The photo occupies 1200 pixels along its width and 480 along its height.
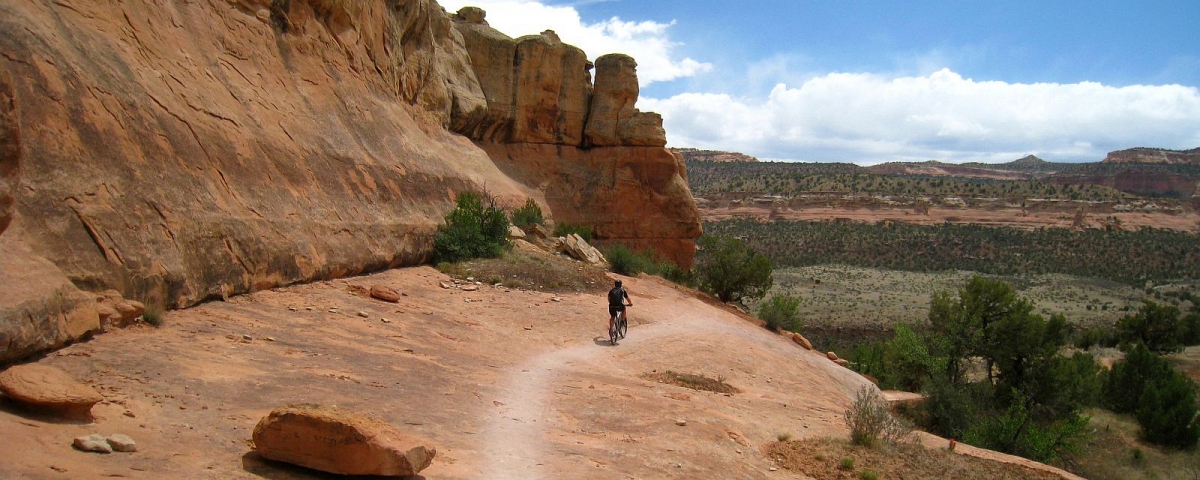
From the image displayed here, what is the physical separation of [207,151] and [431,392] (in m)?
5.54

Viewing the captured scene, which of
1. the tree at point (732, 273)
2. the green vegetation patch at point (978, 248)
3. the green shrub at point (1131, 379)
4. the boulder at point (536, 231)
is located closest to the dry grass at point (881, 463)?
the boulder at point (536, 231)

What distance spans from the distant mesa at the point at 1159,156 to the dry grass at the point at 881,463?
154417mm

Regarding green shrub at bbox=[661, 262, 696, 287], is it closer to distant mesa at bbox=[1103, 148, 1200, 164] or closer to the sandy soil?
the sandy soil

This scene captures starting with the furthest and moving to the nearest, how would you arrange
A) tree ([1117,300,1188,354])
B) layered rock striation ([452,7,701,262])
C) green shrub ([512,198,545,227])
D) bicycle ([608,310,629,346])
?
tree ([1117,300,1188,354]) < layered rock striation ([452,7,701,262]) < green shrub ([512,198,545,227]) < bicycle ([608,310,629,346])

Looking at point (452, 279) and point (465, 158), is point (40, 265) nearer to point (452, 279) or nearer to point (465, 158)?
point (452, 279)

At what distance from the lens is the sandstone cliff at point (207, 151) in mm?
7816

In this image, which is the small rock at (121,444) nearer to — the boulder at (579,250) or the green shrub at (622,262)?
the boulder at (579,250)

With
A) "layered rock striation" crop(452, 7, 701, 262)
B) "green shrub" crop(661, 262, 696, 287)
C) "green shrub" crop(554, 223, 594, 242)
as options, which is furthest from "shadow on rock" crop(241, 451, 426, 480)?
"layered rock striation" crop(452, 7, 701, 262)

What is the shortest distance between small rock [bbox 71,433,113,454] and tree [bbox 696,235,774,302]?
23825 millimetres

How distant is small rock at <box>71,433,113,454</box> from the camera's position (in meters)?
5.18

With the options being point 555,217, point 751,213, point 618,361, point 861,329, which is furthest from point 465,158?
point 751,213

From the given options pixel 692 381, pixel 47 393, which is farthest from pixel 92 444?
pixel 692 381

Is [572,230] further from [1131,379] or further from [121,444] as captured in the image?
[121,444]

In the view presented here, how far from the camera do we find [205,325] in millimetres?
9203
